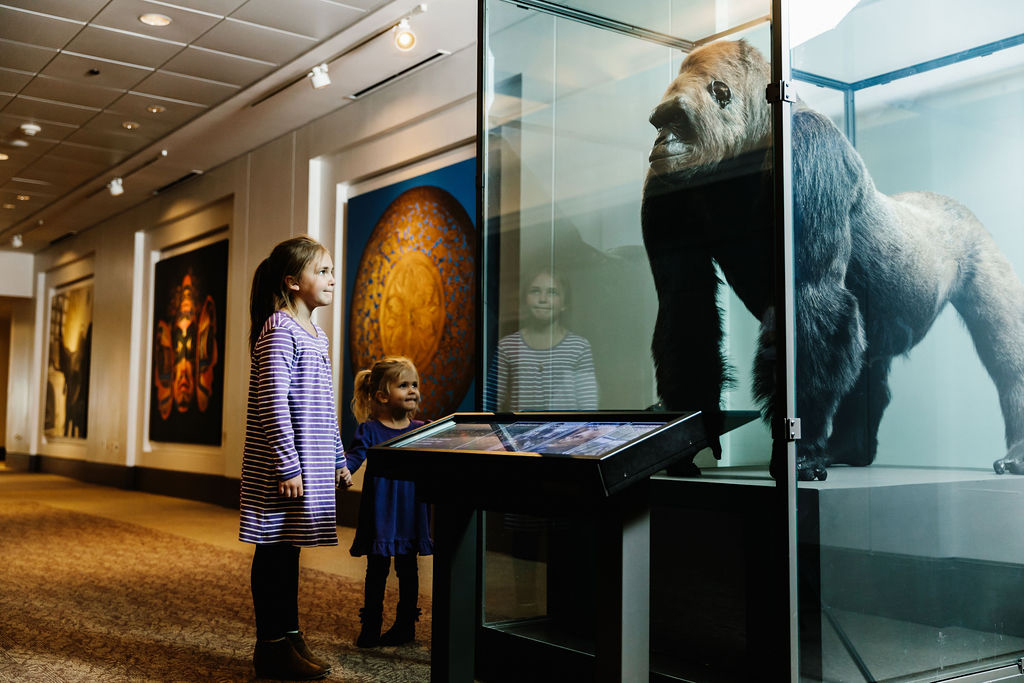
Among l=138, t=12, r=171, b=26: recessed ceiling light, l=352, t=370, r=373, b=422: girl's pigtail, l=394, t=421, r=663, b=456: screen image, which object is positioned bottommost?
l=394, t=421, r=663, b=456: screen image

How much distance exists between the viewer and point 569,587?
2.95 meters

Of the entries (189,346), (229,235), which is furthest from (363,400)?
(189,346)

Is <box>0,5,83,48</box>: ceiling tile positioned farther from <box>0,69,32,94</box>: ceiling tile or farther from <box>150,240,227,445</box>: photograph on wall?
<box>150,240,227,445</box>: photograph on wall

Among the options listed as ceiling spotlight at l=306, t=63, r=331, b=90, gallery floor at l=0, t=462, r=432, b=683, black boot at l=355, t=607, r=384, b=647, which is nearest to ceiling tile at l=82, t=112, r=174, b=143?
ceiling spotlight at l=306, t=63, r=331, b=90

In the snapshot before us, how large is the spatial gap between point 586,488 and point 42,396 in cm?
1543

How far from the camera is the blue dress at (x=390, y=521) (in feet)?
11.4

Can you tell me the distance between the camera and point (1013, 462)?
2654 millimetres

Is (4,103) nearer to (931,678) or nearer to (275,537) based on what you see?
(275,537)

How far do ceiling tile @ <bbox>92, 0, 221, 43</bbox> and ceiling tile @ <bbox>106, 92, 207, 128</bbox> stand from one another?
1.44 metres

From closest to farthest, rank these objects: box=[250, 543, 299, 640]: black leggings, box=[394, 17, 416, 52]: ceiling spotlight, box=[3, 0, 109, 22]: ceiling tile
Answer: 1. box=[250, 543, 299, 640]: black leggings
2. box=[394, 17, 416, 52]: ceiling spotlight
3. box=[3, 0, 109, 22]: ceiling tile

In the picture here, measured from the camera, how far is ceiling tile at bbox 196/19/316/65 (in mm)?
6414

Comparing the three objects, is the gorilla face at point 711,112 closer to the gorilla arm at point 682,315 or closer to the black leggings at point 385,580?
the gorilla arm at point 682,315

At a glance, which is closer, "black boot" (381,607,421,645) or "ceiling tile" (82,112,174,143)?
"black boot" (381,607,421,645)

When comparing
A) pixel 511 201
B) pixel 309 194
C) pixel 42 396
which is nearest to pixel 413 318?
pixel 309 194
